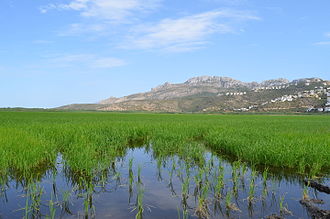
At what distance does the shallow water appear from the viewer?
18.6 feet

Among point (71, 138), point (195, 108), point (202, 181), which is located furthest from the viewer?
point (195, 108)

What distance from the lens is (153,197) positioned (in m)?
6.73

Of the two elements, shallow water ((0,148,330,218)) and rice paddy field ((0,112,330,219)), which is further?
rice paddy field ((0,112,330,219))

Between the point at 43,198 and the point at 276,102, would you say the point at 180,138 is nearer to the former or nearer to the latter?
the point at 43,198

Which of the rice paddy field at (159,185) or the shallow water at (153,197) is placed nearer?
the shallow water at (153,197)

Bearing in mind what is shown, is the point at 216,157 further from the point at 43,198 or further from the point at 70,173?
the point at 43,198

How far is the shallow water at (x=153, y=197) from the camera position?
5660 millimetres

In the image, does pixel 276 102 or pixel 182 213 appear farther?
pixel 276 102

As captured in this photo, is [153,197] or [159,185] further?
[159,185]

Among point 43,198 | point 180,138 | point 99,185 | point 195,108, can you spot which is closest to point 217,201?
point 99,185

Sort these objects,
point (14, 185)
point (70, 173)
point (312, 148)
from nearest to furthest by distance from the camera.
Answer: point (14, 185), point (70, 173), point (312, 148)

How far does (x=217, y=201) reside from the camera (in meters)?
6.37

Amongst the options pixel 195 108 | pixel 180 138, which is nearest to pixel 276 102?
pixel 195 108

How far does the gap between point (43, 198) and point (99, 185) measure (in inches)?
59.8
